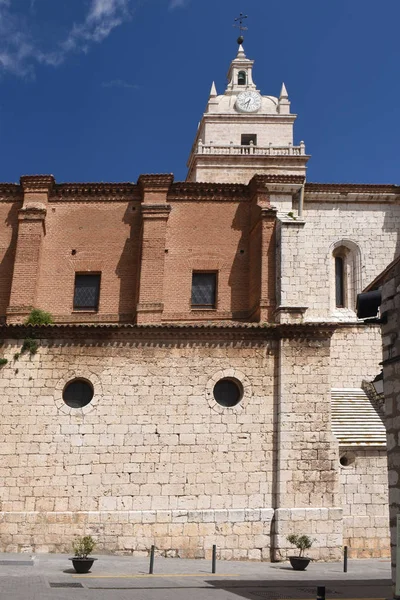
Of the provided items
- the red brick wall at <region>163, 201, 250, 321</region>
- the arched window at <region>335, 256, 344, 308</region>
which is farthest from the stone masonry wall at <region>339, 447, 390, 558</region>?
the arched window at <region>335, 256, 344, 308</region>

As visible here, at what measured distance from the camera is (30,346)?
725 inches

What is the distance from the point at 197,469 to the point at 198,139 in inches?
991

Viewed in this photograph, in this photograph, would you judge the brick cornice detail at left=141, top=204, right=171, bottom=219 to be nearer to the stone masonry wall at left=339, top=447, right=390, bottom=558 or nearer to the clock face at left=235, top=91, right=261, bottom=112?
the stone masonry wall at left=339, top=447, right=390, bottom=558

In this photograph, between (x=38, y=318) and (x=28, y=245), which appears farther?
(x=28, y=245)

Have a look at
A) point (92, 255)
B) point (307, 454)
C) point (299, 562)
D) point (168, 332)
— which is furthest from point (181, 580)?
point (92, 255)

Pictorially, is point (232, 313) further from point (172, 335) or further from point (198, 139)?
point (198, 139)

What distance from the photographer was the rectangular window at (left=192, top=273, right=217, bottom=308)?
68.4ft

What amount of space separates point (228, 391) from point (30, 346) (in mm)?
5829

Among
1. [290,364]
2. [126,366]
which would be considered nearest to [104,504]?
[126,366]

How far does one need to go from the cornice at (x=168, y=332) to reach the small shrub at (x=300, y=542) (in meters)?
5.41

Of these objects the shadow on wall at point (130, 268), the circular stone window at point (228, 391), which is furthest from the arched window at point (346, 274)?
the shadow on wall at point (130, 268)

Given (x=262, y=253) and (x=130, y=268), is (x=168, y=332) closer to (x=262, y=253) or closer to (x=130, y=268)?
(x=130, y=268)

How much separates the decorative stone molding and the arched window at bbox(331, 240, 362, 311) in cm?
1072

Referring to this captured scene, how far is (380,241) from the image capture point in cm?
2538
